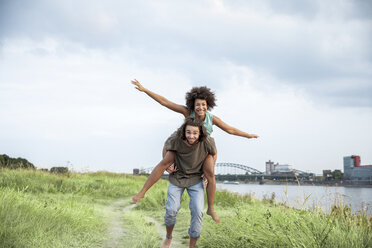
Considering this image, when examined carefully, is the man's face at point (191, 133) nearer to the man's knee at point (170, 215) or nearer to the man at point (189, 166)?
the man at point (189, 166)


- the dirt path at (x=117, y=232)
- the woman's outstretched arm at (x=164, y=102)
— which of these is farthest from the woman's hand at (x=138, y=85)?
the dirt path at (x=117, y=232)

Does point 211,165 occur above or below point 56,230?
above

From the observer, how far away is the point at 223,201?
967 cm

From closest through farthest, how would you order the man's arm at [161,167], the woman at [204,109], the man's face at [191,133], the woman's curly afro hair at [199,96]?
1. the man's face at [191,133]
2. the man's arm at [161,167]
3. the woman at [204,109]
4. the woman's curly afro hair at [199,96]

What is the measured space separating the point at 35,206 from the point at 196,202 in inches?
102

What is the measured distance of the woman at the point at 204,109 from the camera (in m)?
4.09

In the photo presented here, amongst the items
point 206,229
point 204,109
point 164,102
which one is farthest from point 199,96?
point 206,229

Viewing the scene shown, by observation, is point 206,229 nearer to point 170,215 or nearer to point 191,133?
point 170,215

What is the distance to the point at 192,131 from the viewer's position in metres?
3.67

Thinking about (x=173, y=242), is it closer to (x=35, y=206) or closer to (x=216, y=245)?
(x=216, y=245)

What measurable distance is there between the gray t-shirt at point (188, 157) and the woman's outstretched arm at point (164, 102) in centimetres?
68

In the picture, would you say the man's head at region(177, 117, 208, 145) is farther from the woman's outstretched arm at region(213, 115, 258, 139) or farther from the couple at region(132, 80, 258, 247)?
the woman's outstretched arm at region(213, 115, 258, 139)

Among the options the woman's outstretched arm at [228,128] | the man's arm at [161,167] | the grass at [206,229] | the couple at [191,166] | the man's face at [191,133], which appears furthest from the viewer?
the woman's outstretched arm at [228,128]

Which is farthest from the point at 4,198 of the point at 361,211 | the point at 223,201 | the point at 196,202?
the point at 223,201
